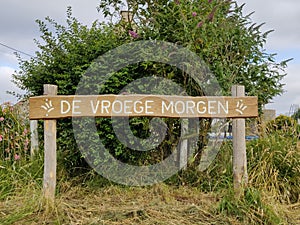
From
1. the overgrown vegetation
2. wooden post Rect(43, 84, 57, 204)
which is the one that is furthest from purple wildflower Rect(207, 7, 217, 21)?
wooden post Rect(43, 84, 57, 204)

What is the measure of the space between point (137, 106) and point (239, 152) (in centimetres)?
127

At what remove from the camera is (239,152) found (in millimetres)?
3953

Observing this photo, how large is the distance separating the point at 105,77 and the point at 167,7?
1.36 metres

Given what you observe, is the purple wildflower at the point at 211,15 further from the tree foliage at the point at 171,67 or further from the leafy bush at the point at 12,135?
the leafy bush at the point at 12,135

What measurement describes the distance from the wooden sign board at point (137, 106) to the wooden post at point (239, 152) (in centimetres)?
10

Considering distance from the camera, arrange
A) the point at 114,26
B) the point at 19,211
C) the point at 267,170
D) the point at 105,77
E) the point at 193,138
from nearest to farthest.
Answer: the point at 19,211 → the point at 267,170 → the point at 105,77 → the point at 193,138 → the point at 114,26

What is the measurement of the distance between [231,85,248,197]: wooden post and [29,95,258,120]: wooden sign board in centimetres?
10

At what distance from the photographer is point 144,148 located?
15.5 ft

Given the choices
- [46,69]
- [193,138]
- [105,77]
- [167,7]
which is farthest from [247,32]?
[46,69]

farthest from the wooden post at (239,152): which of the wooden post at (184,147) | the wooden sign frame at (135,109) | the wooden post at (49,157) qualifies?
the wooden post at (49,157)

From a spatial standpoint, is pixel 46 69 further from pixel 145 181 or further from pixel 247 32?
pixel 247 32

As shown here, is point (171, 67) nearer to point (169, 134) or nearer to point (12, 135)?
point (169, 134)

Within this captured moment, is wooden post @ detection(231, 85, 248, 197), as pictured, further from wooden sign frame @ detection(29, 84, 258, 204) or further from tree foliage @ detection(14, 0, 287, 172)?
tree foliage @ detection(14, 0, 287, 172)

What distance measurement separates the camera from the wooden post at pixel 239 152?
12.7 feet
